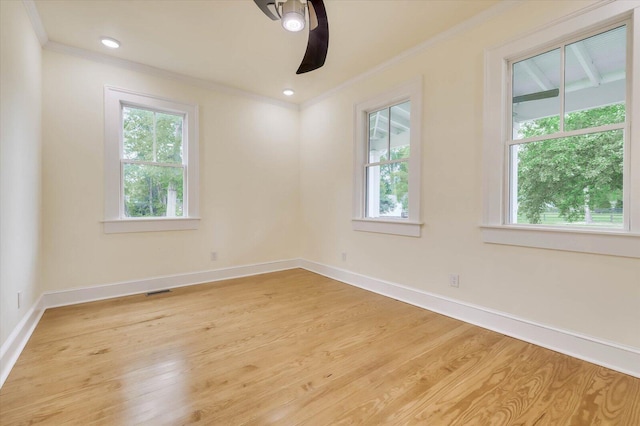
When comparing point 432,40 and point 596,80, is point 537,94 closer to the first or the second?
point 596,80

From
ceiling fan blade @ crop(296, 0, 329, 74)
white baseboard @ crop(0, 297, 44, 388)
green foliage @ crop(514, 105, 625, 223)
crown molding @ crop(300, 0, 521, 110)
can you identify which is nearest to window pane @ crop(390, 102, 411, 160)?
crown molding @ crop(300, 0, 521, 110)

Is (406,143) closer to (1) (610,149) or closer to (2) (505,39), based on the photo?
(2) (505,39)

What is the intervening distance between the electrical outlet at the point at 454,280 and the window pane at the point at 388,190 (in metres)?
0.81

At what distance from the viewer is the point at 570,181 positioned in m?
2.17

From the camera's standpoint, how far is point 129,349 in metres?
2.14

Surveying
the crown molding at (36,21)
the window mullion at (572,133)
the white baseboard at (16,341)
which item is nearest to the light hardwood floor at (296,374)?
A: the white baseboard at (16,341)

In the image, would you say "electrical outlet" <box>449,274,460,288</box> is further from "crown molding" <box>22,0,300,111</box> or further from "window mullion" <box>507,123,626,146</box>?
"crown molding" <box>22,0,300,111</box>

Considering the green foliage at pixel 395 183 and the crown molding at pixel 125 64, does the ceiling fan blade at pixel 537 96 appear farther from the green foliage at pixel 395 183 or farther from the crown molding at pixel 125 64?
the crown molding at pixel 125 64

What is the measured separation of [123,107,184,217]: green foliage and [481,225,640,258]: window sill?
3.59 m

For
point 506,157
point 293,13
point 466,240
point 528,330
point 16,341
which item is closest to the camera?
point 293,13

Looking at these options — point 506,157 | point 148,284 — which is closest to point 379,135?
point 506,157

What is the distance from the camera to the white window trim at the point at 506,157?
1.85 m

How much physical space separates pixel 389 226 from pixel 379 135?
1.18m

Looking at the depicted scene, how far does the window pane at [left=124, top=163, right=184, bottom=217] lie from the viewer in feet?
11.4
